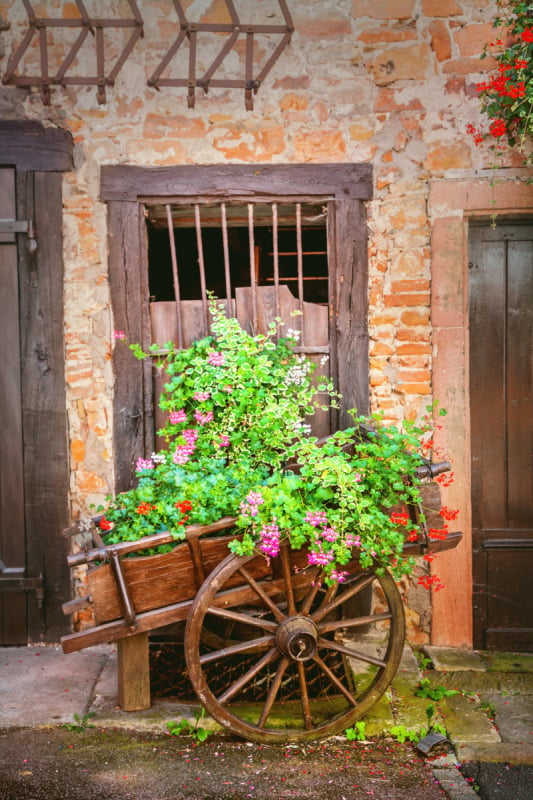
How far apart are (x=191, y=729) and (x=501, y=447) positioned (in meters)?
2.51

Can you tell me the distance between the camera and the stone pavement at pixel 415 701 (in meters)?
3.11

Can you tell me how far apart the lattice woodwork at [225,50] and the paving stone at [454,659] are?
354 cm

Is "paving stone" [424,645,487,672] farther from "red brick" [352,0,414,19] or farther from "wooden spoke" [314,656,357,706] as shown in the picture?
"red brick" [352,0,414,19]

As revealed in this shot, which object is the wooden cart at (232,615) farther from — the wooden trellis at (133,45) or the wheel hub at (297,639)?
the wooden trellis at (133,45)

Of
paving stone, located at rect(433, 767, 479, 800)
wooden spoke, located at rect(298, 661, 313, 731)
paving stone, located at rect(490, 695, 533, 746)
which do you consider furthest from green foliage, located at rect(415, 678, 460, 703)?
wooden spoke, located at rect(298, 661, 313, 731)

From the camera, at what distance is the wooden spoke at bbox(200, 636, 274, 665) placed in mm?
3037

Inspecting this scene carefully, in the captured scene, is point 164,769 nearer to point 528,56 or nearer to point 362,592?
point 362,592

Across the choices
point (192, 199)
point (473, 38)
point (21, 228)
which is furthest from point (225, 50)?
point (21, 228)

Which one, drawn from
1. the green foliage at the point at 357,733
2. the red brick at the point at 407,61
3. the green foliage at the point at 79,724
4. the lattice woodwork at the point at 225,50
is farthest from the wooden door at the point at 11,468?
the red brick at the point at 407,61

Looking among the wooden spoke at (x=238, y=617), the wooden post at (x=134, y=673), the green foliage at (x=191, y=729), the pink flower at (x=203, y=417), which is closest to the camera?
the wooden spoke at (x=238, y=617)

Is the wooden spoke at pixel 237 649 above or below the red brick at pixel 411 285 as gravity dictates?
below

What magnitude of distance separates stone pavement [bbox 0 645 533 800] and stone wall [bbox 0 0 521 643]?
378 millimetres

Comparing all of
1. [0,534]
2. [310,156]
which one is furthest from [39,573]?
[310,156]

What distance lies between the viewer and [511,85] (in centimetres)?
377
